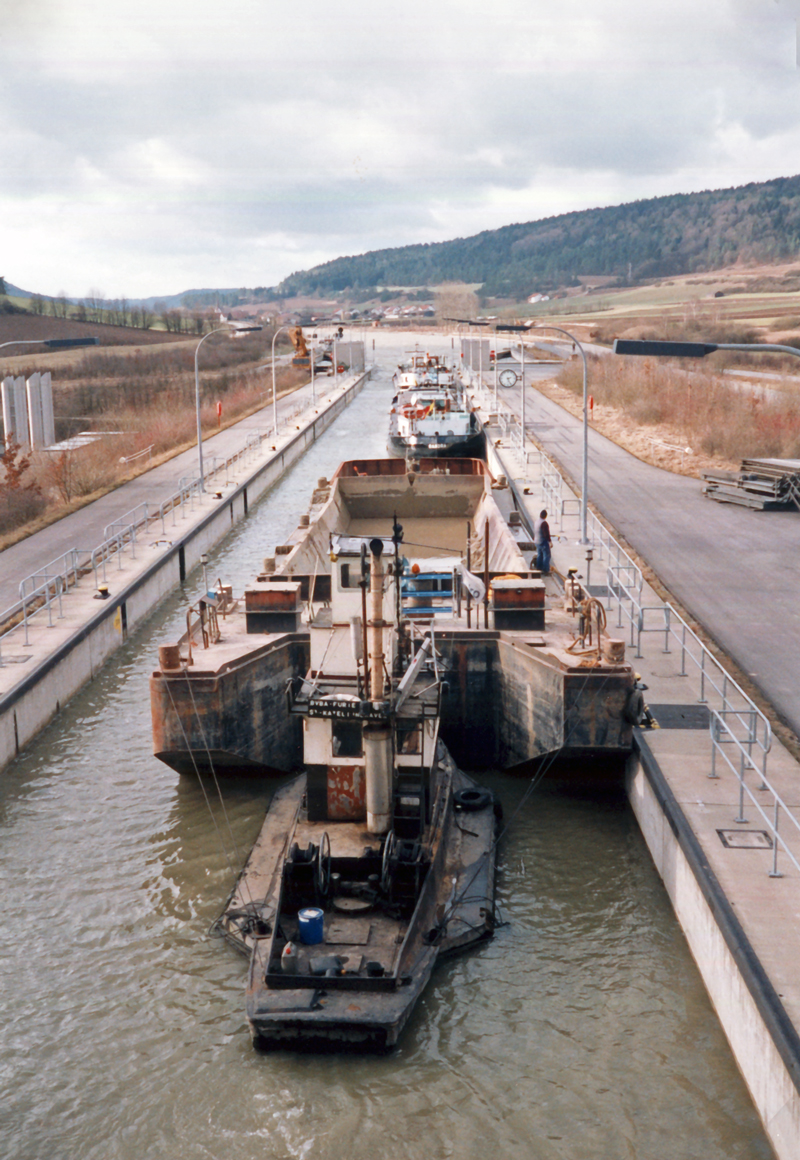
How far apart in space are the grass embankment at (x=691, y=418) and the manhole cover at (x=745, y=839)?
3408cm

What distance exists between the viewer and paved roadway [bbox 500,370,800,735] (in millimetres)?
23438

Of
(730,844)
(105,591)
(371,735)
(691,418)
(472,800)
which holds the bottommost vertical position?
(472,800)

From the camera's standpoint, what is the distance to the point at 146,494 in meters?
46.3

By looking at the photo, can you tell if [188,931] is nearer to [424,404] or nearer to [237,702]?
[237,702]

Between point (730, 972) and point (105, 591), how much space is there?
66.5 feet

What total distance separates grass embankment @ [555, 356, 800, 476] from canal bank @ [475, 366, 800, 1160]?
28.4 meters

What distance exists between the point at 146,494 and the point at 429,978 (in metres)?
35.7

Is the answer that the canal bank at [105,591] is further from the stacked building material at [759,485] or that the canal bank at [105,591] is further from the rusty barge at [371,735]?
the stacked building material at [759,485]

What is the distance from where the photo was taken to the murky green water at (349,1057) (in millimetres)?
11742

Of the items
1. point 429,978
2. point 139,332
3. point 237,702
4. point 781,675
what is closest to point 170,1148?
point 429,978

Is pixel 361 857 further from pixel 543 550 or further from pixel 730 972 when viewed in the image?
→ pixel 543 550

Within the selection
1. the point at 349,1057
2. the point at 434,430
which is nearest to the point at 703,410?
the point at 434,430

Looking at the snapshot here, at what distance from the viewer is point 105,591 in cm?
2836

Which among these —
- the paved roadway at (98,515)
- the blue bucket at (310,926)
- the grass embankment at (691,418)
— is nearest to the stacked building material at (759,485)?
the grass embankment at (691,418)
